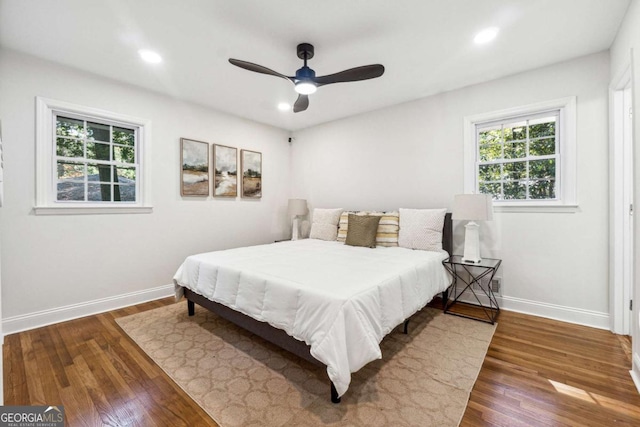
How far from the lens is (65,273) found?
2.96 metres

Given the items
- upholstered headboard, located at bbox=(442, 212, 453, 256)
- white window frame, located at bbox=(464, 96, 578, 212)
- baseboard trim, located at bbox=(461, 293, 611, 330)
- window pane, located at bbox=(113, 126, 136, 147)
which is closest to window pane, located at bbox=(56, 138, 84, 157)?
window pane, located at bbox=(113, 126, 136, 147)

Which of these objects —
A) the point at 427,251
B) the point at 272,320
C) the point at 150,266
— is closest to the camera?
the point at 272,320

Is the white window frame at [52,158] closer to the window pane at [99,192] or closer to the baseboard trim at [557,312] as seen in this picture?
the window pane at [99,192]

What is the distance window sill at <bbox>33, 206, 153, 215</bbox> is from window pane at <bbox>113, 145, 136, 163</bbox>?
578 mm

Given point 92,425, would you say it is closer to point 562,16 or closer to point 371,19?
point 371,19

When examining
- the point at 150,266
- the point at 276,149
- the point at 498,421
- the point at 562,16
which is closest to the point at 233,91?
the point at 276,149

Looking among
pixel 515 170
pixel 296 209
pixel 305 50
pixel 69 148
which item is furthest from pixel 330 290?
pixel 69 148

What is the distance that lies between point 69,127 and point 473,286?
4.79 metres

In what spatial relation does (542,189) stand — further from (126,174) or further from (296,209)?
(126,174)

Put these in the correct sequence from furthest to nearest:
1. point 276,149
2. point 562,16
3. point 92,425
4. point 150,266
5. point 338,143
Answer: point 276,149, point 338,143, point 150,266, point 562,16, point 92,425

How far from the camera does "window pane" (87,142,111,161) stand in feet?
10.5

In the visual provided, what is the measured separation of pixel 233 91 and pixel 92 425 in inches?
131

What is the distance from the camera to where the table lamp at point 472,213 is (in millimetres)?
2891

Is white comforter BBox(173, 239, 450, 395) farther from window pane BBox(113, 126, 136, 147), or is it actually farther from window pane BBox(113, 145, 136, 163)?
window pane BBox(113, 126, 136, 147)
